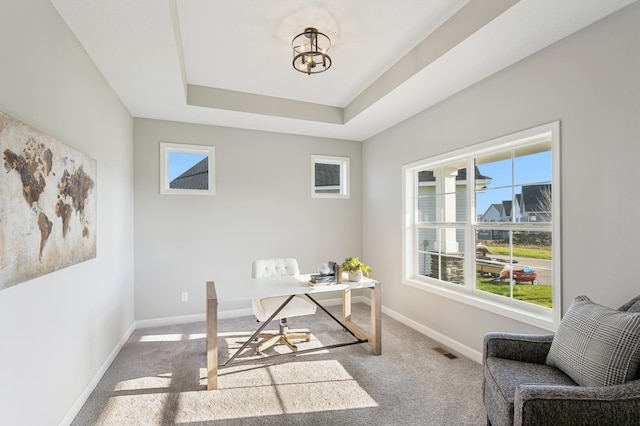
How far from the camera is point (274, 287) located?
2.85 m

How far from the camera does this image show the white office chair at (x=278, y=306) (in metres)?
3.00

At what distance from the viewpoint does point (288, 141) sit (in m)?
4.60

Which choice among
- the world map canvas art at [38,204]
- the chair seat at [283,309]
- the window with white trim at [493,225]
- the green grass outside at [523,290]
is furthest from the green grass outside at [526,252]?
the world map canvas art at [38,204]

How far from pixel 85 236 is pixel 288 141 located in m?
2.93

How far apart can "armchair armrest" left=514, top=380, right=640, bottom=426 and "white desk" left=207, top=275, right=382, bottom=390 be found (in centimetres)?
173

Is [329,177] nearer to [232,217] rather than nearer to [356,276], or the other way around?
[232,217]

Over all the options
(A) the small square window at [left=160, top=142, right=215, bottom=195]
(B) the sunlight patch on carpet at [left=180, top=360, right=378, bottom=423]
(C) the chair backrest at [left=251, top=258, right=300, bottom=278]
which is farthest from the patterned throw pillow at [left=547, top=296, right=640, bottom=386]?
(A) the small square window at [left=160, top=142, right=215, bottom=195]

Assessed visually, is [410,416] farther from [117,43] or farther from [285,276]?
[117,43]

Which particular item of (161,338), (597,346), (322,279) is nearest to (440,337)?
(322,279)

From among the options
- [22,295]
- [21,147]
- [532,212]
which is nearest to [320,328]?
[532,212]

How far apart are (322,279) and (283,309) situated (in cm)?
48

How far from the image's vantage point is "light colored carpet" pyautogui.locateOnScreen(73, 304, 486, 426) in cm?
210

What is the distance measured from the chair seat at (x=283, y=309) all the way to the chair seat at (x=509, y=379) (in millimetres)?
1689

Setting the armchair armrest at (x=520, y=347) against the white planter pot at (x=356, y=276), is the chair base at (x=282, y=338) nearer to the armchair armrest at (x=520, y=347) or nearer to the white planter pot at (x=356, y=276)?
the white planter pot at (x=356, y=276)
